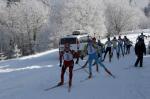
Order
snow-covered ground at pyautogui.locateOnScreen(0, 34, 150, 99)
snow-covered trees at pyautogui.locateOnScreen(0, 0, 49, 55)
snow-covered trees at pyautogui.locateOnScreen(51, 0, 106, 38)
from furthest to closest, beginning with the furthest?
1. snow-covered trees at pyautogui.locateOnScreen(0, 0, 49, 55)
2. snow-covered trees at pyautogui.locateOnScreen(51, 0, 106, 38)
3. snow-covered ground at pyautogui.locateOnScreen(0, 34, 150, 99)

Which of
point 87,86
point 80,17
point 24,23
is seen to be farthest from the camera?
point 24,23

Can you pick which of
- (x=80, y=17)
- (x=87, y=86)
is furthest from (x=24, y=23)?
(x=87, y=86)

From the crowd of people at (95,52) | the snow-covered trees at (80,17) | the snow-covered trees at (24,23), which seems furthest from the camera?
the snow-covered trees at (24,23)

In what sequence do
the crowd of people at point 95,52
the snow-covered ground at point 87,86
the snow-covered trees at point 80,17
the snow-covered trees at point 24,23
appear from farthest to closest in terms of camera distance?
the snow-covered trees at point 24,23
the snow-covered trees at point 80,17
the crowd of people at point 95,52
the snow-covered ground at point 87,86

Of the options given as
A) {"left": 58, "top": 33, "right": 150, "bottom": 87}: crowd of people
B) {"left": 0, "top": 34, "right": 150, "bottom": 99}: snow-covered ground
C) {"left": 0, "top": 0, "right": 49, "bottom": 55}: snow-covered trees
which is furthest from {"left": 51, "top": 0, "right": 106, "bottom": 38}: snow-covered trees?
{"left": 0, "top": 34, "right": 150, "bottom": 99}: snow-covered ground

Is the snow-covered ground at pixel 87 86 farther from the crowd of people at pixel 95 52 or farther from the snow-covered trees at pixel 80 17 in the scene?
the snow-covered trees at pixel 80 17

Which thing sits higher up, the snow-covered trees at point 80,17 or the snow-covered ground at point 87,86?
the snow-covered trees at point 80,17

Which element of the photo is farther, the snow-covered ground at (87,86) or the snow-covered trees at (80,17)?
the snow-covered trees at (80,17)

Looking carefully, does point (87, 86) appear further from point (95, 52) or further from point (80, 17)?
point (80, 17)

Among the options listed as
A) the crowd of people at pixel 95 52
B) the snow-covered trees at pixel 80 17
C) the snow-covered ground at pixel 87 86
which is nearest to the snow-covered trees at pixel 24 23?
the snow-covered trees at pixel 80 17

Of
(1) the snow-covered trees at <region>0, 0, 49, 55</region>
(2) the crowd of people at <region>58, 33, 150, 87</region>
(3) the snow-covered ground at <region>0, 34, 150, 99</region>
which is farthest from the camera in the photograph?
(1) the snow-covered trees at <region>0, 0, 49, 55</region>

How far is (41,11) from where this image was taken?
72500 millimetres

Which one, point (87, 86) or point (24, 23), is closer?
point (87, 86)

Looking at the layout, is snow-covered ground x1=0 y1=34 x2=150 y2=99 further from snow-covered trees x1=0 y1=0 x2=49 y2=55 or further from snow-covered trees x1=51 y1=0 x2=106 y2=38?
snow-covered trees x1=0 y1=0 x2=49 y2=55
